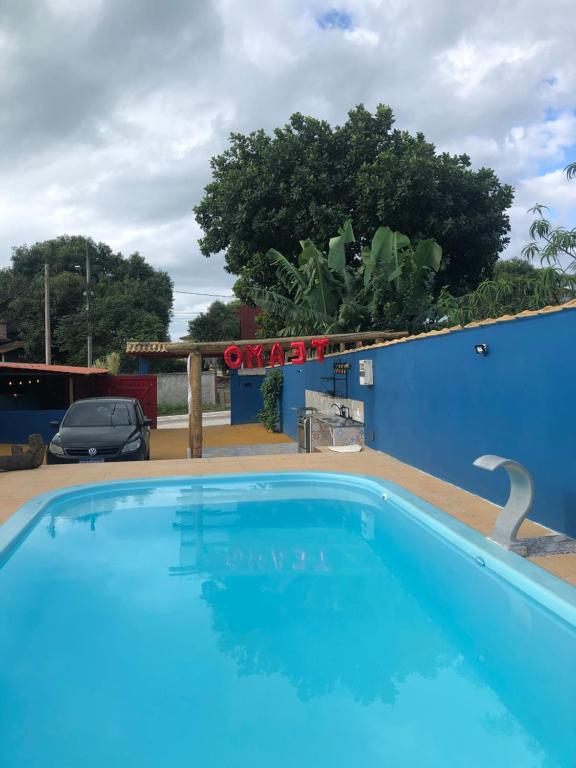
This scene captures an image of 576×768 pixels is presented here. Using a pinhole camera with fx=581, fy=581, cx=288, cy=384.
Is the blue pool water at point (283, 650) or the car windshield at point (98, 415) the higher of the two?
the car windshield at point (98, 415)

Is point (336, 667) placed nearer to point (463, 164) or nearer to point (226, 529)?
point (226, 529)

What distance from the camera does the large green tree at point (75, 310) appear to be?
3488cm

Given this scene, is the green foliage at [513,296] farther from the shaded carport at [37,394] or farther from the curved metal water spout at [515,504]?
the shaded carport at [37,394]

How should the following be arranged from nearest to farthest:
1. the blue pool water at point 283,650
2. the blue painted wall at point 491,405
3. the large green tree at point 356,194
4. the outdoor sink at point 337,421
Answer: the blue pool water at point 283,650 < the blue painted wall at point 491,405 < the outdoor sink at point 337,421 < the large green tree at point 356,194

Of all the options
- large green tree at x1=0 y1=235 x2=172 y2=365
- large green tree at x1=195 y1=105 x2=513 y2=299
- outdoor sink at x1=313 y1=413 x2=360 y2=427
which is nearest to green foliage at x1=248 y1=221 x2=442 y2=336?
large green tree at x1=195 y1=105 x2=513 y2=299

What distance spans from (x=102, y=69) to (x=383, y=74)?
676 centimetres

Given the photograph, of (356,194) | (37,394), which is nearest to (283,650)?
(356,194)

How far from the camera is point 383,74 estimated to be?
14008 millimetres

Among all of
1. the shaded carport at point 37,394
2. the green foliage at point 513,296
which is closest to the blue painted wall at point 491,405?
the green foliage at point 513,296

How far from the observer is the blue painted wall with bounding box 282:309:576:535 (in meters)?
5.46

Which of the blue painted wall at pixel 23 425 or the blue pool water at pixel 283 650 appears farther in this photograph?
the blue painted wall at pixel 23 425

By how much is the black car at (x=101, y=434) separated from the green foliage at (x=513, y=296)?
20.1 ft

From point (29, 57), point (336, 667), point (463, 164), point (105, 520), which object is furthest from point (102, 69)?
point (463, 164)

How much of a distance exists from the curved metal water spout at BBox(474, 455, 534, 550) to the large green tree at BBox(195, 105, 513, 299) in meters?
15.3
